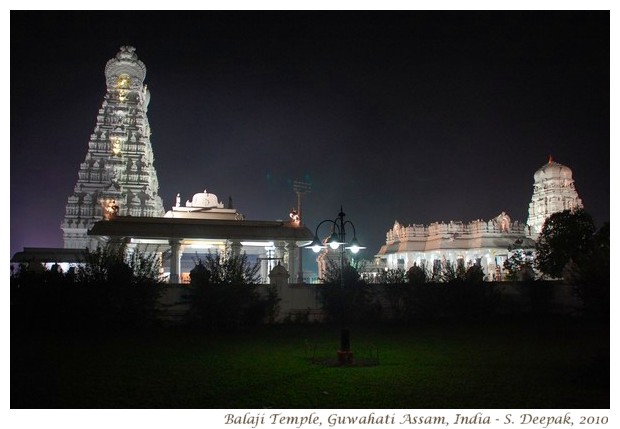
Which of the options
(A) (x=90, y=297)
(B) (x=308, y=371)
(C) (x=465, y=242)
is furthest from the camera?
(C) (x=465, y=242)

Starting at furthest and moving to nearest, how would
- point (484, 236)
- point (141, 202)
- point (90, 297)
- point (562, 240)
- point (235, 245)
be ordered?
point (141, 202) → point (484, 236) → point (562, 240) → point (235, 245) → point (90, 297)

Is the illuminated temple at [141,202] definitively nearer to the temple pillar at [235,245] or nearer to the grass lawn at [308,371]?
the temple pillar at [235,245]

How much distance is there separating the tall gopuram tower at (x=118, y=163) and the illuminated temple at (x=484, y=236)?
3276cm

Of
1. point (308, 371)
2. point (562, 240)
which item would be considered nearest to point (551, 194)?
point (562, 240)

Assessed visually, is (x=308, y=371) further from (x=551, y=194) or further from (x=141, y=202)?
(x=551, y=194)

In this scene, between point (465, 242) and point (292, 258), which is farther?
point (465, 242)

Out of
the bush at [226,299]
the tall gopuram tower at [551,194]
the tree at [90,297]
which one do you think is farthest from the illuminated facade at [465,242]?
the tree at [90,297]

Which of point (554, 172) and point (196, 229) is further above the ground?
point (554, 172)

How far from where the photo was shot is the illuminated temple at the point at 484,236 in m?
65.2

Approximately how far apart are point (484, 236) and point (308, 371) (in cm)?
5667

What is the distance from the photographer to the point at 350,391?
35.0ft

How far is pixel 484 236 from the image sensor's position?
65.6 m

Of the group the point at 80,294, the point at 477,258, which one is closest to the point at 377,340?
the point at 80,294

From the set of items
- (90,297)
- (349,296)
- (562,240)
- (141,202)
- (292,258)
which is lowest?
(349,296)
